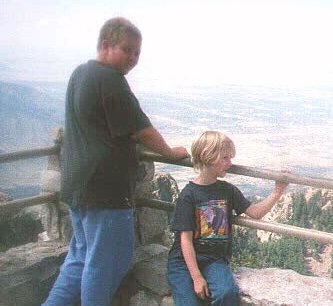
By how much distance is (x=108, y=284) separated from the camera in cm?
276

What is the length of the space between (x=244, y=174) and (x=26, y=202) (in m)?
1.40

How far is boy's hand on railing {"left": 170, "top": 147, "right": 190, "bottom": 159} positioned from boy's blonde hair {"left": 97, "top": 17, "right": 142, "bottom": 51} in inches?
27.7

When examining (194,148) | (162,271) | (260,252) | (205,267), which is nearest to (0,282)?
(162,271)

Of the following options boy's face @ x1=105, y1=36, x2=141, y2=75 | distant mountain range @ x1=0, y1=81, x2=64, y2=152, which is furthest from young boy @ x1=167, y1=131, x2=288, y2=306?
distant mountain range @ x1=0, y1=81, x2=64, y2=152

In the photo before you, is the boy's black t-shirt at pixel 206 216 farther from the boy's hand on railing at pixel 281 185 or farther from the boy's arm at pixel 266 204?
the boy's hand on railing at pixel 281 185

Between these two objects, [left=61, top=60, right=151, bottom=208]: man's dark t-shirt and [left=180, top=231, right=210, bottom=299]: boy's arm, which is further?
[left=180, top=231, right=210, bottom=299]: boy's arm

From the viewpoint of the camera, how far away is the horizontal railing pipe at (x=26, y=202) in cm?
310

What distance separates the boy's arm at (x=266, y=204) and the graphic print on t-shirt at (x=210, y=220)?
0.18m

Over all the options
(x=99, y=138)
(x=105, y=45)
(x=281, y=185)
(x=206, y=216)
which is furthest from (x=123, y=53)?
(x=281, y=185)

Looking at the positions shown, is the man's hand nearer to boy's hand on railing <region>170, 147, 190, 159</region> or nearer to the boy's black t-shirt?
the boy's black t-shirt

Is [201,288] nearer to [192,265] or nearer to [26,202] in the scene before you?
[192,265]

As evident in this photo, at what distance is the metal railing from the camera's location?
2.74m

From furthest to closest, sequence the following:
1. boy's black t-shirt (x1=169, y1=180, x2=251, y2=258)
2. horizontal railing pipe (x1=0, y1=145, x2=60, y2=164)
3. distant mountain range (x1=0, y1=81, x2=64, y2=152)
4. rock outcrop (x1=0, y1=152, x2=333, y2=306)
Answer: distant mountain range (x1=0, y1=81, x2=64, y2=152), horizontal railing pipe (x1=0, y1=145, x2=60, y2=164), rock outcrop (x1=0, y1=152, x2=333, y2=306), boy's black t-shirt (x1=169, y1=180, x2=251, y2=258)

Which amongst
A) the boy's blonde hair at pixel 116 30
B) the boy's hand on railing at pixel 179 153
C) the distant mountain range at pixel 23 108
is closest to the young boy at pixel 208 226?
the boy's hand on railing at pixel 179 153
